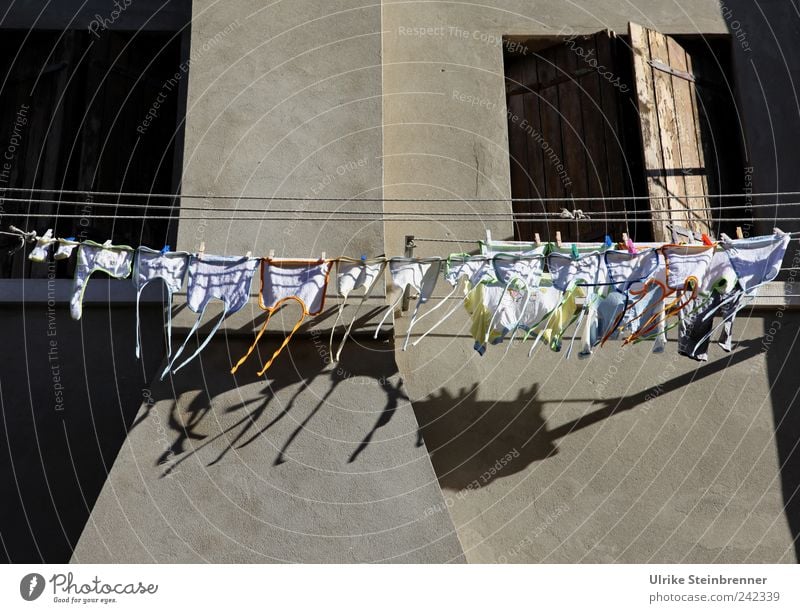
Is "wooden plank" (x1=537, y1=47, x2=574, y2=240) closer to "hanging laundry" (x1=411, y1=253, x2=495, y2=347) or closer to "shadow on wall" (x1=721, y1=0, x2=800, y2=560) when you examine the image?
"shadow on wall" (x1=721, y1=0, x2=800, y2=560)

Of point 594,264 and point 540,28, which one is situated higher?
point 540,28

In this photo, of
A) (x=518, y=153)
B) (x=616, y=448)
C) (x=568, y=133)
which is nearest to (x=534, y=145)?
(x=518, y=153)

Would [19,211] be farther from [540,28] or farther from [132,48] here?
[540,28]

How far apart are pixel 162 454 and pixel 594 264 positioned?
3219 millimetres

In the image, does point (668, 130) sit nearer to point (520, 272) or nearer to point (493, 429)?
point (520, 272)

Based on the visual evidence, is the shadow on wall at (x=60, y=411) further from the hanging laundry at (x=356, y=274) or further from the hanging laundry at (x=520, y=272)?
the hanging laundry at (x=520, y=272)

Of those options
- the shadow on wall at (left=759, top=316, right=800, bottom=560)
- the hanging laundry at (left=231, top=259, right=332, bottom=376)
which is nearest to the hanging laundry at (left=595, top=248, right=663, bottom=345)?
the shadow on wall at (left=759, top=316, right=800, bottom=560)

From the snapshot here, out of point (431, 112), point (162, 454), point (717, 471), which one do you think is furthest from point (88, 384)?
point (717, 471)

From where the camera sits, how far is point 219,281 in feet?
20.6

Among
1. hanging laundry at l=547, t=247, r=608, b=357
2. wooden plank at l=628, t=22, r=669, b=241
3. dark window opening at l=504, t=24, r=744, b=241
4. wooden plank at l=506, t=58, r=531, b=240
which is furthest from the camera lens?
wooden plank at l=506, t=58, r=531, b=240

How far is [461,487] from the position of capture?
6.92 metres

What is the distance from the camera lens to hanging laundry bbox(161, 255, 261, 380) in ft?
20.5

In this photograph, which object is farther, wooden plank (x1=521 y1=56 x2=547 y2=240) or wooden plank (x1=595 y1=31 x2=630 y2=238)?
wooden plank (x1=521 y1=56 x2=547 y2=240)

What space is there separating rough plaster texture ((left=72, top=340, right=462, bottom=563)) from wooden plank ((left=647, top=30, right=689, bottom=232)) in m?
3.00
